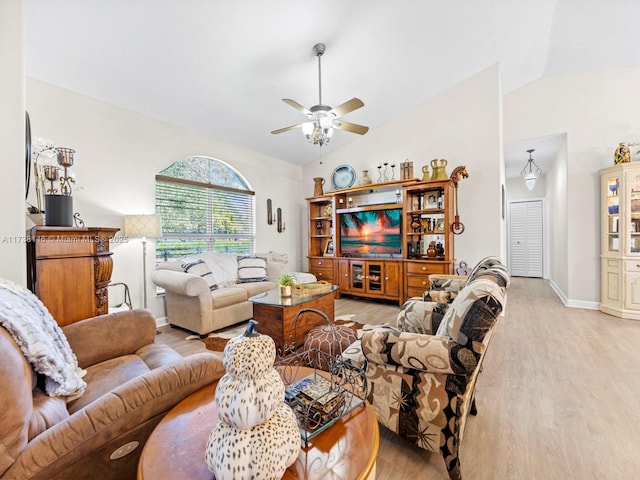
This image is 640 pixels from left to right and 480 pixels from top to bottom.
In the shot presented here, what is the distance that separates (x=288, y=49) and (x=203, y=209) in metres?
2.60

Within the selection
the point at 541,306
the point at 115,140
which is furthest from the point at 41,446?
the point at 541,306

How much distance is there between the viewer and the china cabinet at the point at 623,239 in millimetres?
3834

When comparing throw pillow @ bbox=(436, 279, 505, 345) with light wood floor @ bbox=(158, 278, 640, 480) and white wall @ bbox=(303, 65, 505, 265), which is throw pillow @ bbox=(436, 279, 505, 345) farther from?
white wall @ bbox=(303, 65, 505, 265)

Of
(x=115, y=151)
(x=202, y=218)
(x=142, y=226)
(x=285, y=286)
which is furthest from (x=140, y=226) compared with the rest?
(x=285, y=286)

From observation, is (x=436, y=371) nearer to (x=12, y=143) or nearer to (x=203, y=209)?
(x=12, y=143)

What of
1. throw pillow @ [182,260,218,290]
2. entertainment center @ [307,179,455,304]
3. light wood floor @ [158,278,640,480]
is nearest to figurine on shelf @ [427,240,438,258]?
entertainment center @ [307,179,455,304]

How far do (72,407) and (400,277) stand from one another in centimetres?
414

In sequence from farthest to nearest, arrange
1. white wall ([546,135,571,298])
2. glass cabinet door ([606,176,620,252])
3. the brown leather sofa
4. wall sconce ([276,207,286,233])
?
wall sconce ([276,207,286,233]) → white wall ([546,135,571,298]) → glass cabinet door ([606,176,620,252]) → the brown leather sofa

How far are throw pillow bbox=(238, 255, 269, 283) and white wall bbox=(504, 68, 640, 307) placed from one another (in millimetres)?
4885

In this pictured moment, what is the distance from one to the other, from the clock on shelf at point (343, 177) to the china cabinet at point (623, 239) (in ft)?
12.4

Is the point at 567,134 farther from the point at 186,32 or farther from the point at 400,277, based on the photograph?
the point at 186,32

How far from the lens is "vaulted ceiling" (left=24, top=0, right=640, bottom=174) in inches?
98.3

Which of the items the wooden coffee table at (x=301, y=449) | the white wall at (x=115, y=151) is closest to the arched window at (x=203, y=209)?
the white wall at (x=115, y=151)

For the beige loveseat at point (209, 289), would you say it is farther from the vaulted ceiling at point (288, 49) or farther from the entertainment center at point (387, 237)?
the vaulted ceiling at point (288, 49)
